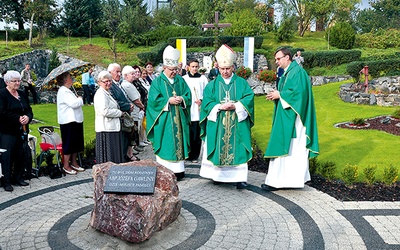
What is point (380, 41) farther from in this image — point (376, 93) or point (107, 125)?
point (107, 125)

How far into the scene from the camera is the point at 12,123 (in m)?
7.17

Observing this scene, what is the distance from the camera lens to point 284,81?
7070 mm

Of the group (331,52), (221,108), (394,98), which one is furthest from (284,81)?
(331,52)

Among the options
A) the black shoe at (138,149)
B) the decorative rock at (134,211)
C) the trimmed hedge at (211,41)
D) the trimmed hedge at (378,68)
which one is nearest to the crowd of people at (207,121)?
the decorative rock at (134,211)

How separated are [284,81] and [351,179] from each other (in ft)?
7.23

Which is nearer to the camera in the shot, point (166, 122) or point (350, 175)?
point (350, 175)

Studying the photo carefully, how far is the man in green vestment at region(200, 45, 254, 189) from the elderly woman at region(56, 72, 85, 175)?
2.63 meters

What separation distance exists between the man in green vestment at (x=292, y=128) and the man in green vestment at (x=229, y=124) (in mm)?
475

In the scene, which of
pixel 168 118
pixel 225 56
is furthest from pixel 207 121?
pixel 225 56

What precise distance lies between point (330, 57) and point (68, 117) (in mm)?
26530

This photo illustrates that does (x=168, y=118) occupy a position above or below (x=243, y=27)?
below

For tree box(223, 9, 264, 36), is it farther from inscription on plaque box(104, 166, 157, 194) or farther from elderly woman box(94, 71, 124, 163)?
inscription on plaque box(104, 166, 157, 194)

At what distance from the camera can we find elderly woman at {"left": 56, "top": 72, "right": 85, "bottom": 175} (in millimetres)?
7777

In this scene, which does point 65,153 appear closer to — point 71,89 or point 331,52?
point 71,89
